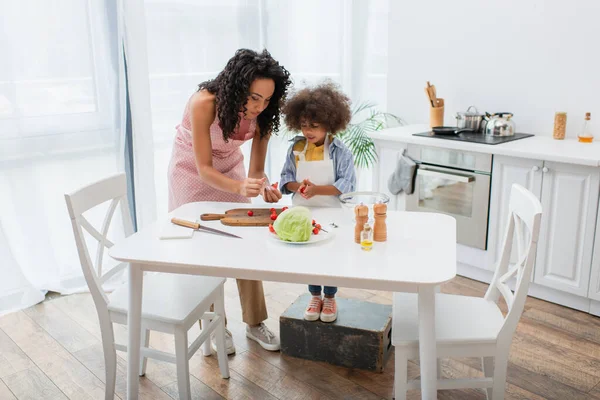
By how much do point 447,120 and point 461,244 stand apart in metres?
0.88

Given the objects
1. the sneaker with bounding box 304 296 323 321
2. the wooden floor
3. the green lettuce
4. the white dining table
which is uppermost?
the green lettuce

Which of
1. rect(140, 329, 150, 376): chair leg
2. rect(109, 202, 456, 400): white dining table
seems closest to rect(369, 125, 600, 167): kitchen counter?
rect(109, 202, 456, 400): white dining table

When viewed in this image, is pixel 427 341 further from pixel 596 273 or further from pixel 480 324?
pixel 596 273

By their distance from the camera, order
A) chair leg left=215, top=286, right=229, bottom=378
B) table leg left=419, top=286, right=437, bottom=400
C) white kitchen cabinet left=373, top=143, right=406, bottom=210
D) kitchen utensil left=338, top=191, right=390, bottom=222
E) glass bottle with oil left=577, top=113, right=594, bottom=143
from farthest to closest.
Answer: white kitchen cabinet left=373, top=143, right=406, bottom=210, glass bottle with oil left=577, top=113, right=594, bottom=143, chair leg left=215, top=286, right=229, bottom=378, kitchen utensil left=338, top=191, right=390, bottom=222, table leg left=419, top=286, right=437, bottom=400

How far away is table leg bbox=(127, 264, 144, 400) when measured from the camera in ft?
5.84

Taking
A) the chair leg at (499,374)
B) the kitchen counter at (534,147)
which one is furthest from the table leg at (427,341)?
the kitchen counter at (534,147)

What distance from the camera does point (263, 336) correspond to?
2.57 m

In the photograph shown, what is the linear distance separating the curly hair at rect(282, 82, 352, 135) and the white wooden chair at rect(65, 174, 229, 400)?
716 mm

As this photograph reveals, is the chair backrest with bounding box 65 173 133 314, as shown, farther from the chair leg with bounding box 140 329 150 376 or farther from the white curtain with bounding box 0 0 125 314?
the white curtain with bounding box 0 0 125 314

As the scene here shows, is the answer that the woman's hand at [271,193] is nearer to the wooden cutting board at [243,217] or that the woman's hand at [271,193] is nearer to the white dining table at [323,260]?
the wooden cutting board at [243,217]

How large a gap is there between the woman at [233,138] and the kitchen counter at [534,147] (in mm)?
1154

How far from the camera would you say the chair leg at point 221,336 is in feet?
7.38

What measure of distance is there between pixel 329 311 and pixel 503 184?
127 centimetres

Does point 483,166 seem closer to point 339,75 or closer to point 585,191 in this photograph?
point 585,191
